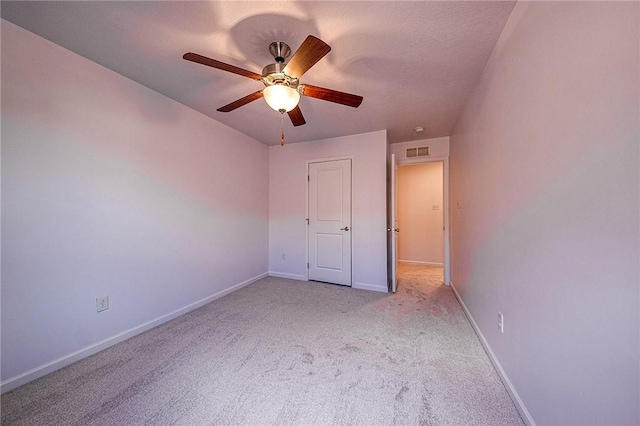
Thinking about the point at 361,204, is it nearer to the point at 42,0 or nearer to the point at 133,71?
the point at 133,71

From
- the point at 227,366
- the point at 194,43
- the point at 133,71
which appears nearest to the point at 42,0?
the point at 133,71

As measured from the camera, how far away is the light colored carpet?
1271mm

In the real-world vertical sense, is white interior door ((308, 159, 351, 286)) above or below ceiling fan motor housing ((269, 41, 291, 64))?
below

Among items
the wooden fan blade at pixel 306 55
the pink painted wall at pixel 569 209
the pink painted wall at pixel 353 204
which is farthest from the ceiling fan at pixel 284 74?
the pink painted wall at pixel 353 204

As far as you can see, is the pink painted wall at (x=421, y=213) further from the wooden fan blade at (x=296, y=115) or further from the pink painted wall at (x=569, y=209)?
the wooden fan blade at (x=296, y=115)

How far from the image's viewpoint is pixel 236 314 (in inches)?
99.0

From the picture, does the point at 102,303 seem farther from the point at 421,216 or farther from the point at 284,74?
the point at 421,216

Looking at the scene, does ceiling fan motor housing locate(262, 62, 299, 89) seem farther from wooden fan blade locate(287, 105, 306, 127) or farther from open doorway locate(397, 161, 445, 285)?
open doorway locate(397, 161, 445, 285)

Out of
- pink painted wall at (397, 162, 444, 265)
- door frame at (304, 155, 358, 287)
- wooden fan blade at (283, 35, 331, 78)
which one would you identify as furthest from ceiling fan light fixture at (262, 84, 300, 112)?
pink painted wall at (397, 162, 444, 265)

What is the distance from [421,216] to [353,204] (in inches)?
98.5

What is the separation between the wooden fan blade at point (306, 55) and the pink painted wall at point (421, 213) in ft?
13.8

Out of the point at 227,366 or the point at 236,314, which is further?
the point at 236,314

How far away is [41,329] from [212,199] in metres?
1.79

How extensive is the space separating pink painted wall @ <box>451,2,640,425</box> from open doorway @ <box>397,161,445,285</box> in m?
3.59
